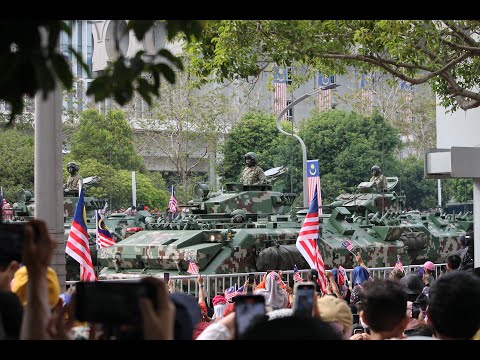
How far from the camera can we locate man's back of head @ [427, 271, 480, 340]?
194 inches

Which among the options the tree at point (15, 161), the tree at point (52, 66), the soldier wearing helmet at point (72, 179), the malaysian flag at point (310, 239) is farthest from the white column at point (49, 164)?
the tree at point (15, 161)

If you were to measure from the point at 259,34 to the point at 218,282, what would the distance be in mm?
4582

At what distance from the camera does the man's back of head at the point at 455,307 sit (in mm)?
4922

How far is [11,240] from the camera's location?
4012 mm

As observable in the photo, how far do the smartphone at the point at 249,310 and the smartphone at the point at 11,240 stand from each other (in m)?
0.83

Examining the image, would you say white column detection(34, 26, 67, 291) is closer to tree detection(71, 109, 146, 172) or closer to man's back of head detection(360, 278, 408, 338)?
man's back of head detection(360, 278, 408, 338)

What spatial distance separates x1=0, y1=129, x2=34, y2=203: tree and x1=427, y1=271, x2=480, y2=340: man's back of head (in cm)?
3625

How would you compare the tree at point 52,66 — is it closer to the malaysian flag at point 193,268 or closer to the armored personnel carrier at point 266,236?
the malaysian flag at point 193,268

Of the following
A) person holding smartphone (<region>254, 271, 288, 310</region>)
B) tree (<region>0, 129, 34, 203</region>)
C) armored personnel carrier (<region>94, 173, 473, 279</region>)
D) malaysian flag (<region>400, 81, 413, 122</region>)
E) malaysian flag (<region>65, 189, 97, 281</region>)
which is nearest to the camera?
person holding smartphone (<region>254, 271, 288, 310</region>)

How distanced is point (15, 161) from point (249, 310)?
3764 cm

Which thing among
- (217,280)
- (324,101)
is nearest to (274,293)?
(217,280)

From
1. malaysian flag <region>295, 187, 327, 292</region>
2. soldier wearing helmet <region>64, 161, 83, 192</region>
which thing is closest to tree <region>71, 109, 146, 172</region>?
soldier wearing helmet <region>64, 161, 83, 192</region>

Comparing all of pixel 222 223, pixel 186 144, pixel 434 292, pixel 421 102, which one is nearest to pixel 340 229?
pixel 222 223
